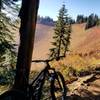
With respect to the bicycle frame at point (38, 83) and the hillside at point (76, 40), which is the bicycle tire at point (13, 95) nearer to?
the bicycle frame at point (38, 83)

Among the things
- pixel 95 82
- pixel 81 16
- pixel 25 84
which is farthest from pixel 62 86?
pixel 81 16

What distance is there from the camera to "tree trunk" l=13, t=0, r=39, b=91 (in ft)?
21.0

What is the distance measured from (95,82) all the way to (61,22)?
41789 millimetres

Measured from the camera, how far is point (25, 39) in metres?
6.51

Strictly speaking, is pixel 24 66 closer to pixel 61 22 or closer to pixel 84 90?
pixel 84 90

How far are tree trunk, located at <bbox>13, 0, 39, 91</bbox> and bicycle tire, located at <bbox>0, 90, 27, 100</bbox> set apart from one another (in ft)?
1.52

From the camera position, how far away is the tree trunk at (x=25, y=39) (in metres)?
6.41

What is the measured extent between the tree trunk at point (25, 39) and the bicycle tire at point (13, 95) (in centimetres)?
46

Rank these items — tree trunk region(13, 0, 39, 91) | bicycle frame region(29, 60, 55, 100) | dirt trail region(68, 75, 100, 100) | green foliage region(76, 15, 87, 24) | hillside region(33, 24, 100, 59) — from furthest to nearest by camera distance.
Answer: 1. green foliage region(76, 15, 87, 24)
2. hillside region(33, 24, 100, 59)
3. dirt trail region(68, 75, 100, 100)
4. tree trunk region(13, 0, 39, 91)
5. bicycle frame region(29, 60, 55, 100)

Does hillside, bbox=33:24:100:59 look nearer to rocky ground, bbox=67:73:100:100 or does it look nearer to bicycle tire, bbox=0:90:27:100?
rocky ground, bbox=67:73:100:100

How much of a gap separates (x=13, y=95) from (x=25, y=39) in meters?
1.49

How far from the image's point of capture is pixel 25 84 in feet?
21.0

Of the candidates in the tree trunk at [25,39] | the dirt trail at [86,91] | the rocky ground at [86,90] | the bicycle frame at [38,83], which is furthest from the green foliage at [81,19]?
the bicycle frame at [38,83]

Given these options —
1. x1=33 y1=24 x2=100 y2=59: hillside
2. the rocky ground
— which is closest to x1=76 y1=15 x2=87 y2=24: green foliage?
x1=33 y1=24 x2=100 y2=59: hillside
